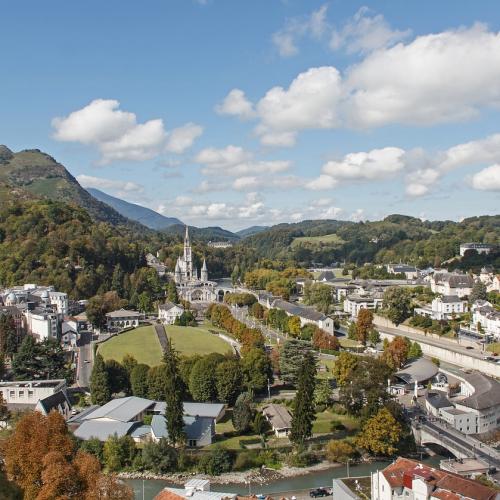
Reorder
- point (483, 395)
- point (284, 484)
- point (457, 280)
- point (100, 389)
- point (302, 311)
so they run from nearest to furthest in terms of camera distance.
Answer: point (284, 484)
point (483, 395)
point (100, 389)
point (302, 311)
point (457, 280)

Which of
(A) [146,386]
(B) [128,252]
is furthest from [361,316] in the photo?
(B) [128,252]

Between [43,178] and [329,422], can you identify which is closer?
[329,422]

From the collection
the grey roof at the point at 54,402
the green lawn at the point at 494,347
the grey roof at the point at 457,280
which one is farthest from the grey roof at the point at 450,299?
the grey roof at the point at 54,402

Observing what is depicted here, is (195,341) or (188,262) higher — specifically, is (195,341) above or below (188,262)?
below

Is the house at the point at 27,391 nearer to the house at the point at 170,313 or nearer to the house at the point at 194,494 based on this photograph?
the house at the point at 194,494

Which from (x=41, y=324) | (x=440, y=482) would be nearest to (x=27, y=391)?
(x=41, y=324)

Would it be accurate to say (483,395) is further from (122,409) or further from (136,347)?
(136,347)

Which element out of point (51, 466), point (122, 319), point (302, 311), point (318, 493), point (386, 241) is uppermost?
point (386, 241)
